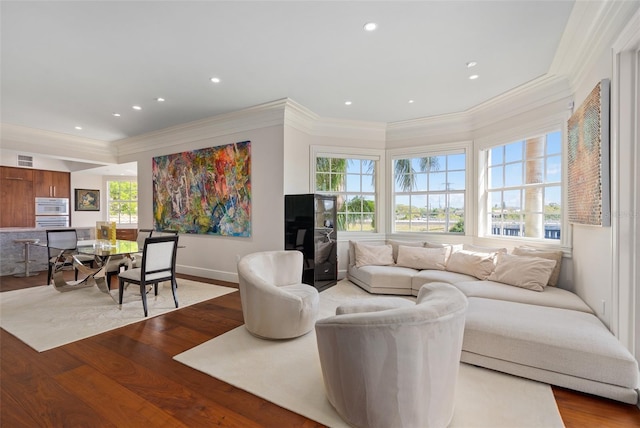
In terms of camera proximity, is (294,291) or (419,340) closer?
(419,340)

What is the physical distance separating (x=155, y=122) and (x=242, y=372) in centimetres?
472

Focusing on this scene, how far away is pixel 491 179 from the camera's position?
452 centimetres

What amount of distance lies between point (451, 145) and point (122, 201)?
30.8 feet

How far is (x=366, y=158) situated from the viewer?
17.3ft

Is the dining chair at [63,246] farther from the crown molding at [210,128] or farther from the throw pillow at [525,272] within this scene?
the throw pillow at [525,272]

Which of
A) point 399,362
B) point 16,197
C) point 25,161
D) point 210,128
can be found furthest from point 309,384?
point 25,161

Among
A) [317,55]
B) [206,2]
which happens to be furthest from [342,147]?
[206,2]

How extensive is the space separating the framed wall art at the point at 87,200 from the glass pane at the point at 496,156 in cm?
1015

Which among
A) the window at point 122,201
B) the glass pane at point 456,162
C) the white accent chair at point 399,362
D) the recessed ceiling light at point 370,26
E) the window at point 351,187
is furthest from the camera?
the window at point 122,201

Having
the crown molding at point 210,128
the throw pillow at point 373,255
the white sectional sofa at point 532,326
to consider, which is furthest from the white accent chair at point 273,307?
the crown molding at point 210,128

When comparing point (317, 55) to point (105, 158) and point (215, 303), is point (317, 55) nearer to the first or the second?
point (215, 303)

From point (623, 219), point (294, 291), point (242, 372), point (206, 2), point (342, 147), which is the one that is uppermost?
point (206, 2)

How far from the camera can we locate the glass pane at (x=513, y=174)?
4.11m

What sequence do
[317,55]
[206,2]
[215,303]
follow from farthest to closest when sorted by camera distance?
[215,303] → [317,55] → [206,2]
